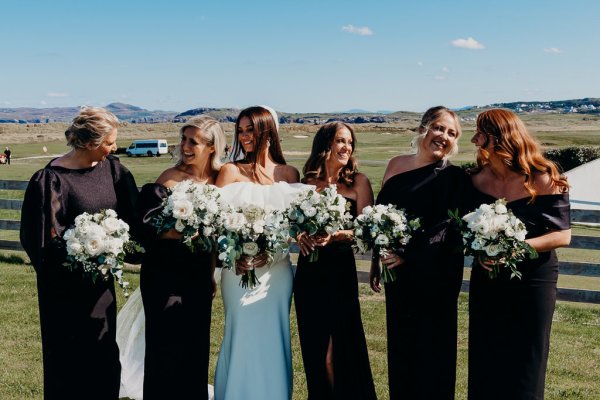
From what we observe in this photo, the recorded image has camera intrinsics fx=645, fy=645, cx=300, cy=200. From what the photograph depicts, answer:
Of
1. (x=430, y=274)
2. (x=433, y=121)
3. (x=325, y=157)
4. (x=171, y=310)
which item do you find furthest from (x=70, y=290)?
(x=433, y=121)

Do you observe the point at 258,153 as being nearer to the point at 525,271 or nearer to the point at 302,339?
the point at 302,339

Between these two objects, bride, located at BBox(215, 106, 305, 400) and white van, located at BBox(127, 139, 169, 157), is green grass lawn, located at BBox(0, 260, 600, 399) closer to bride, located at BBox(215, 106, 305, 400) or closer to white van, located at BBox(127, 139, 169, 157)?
bride, located at BBox(215, 106, 305, 400)

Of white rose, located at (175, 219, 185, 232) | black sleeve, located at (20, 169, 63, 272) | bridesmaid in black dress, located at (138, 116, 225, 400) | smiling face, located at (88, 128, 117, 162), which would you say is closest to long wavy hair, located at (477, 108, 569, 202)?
bridesmaid in black dress, located at (138, 116, 225, 400)

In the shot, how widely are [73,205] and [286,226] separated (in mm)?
1659

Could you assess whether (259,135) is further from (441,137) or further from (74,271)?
(74,271)

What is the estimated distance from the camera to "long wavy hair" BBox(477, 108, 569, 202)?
15.5 feet

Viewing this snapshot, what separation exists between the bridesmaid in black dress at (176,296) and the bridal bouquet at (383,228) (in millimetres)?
1312

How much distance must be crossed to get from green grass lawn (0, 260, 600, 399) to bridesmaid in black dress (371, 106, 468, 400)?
1.15 m

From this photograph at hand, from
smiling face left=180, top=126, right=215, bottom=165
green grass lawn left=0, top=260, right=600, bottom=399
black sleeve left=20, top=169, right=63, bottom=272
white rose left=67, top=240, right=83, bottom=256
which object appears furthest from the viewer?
green grass lawn left=0, top=260, right=600, bottom=399

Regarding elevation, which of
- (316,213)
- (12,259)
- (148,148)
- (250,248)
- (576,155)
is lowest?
(12,259)

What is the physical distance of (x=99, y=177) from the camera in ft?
16.8

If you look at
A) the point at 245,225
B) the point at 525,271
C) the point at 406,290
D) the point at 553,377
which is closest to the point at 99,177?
the point at 245,225

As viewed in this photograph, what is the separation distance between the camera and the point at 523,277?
483 centimetres

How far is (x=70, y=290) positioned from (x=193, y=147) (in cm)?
148
